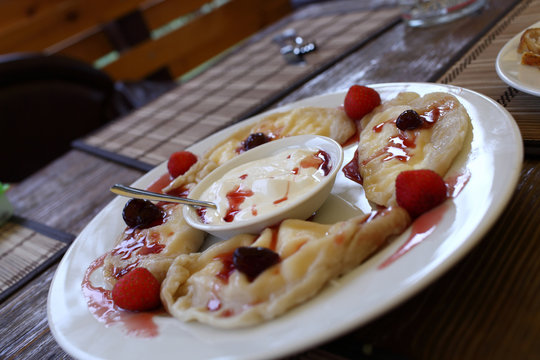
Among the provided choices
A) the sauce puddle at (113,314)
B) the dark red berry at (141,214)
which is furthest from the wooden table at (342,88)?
the dark red berry at (141,214)

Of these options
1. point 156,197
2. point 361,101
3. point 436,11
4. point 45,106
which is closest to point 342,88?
point 361,101

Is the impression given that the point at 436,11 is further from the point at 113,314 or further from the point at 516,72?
the point at 113,314

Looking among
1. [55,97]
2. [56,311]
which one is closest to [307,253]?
[56,311]

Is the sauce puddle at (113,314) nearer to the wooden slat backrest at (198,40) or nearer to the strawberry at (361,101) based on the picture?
the strawberry at (361,101)

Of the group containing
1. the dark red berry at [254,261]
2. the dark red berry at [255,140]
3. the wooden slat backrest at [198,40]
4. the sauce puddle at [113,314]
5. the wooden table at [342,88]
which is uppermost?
the dark red berry at [254,261]

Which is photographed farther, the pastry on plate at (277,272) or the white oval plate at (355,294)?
the pastry on plate at (277,272)

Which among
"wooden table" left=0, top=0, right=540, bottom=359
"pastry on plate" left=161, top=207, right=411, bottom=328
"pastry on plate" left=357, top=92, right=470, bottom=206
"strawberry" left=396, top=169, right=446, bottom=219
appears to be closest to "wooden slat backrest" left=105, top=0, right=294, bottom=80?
"wooden table" left=0, top=0, right=540, bottom=359
